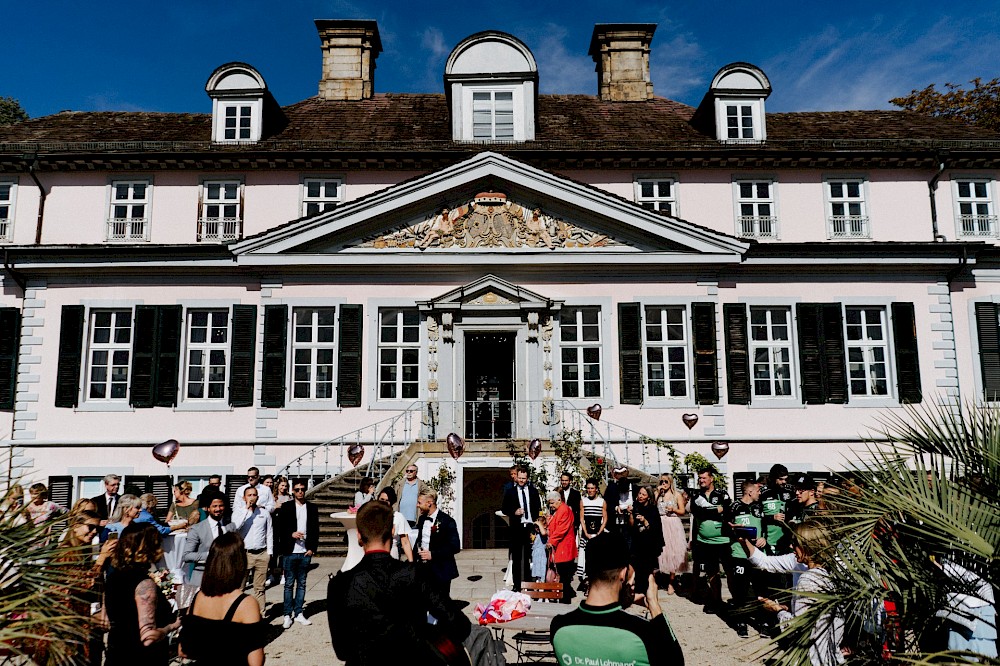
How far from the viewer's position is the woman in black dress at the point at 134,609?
4.40 m

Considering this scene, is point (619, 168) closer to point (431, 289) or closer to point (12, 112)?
point (431, 289)

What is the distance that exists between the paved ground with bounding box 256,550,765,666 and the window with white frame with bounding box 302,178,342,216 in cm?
925

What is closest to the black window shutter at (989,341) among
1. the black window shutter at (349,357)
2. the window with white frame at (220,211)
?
the black window shutter at (349,357)

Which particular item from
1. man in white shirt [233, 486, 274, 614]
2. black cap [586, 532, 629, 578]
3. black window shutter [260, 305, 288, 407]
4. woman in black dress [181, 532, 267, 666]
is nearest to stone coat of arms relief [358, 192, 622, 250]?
black window shutter [260, 305, 288, 407]

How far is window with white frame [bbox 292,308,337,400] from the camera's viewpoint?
1639 cm

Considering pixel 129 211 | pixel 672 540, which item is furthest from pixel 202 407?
pixel 672 540

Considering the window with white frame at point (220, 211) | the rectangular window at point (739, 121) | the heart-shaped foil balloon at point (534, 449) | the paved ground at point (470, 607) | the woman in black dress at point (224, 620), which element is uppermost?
the rectangular window at point (739, 121)

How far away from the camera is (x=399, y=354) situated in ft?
54.3

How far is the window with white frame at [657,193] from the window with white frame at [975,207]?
7050mm

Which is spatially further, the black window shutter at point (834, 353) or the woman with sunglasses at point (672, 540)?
the black window shutter at point (834, 353)

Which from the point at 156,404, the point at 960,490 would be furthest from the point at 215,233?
the point at 960,490

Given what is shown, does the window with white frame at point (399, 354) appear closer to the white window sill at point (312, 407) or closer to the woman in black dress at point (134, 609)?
the white window sill at point (312, 407)

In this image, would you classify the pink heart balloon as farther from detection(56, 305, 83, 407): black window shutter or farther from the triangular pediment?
detection(56, 305, 83, 407): black window shutter

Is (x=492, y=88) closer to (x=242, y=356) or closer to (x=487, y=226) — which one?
(x=487, y=226)
